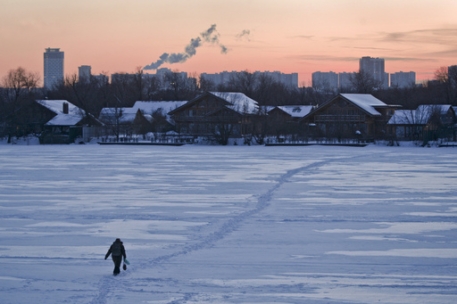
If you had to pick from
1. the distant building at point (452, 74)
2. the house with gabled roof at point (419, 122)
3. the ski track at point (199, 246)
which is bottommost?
the ski track at point (199, 246)

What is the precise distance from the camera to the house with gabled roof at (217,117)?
5597 centimetres

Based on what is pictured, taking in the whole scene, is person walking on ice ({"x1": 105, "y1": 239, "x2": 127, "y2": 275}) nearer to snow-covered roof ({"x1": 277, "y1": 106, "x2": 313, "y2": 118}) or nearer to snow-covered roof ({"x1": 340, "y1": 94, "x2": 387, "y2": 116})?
snow-covered roof ({"x1": 340, "y1": 94, "x2": 387, "y2": 116})

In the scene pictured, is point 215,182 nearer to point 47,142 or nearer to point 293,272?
point 293,272

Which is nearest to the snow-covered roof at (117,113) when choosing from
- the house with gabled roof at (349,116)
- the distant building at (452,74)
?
the house with gabled roof at (349,116)

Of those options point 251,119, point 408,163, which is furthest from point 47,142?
point 408,163

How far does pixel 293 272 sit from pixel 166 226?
4.39 metres

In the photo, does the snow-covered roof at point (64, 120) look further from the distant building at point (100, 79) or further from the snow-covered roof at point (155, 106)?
the distant building at point (100, 79)

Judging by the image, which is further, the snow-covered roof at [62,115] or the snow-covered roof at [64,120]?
the snow-covered roof at [62,115]

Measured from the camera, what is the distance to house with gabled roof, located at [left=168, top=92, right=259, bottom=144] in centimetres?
5597

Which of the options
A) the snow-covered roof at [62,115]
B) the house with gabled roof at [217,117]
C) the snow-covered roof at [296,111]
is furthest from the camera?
the snow-covered roof at [296,111]

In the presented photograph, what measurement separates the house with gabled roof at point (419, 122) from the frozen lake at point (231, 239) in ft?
118

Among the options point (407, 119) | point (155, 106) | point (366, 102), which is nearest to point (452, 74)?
point (366, 102)

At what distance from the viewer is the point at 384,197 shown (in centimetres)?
1809

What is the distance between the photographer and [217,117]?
57344mm
